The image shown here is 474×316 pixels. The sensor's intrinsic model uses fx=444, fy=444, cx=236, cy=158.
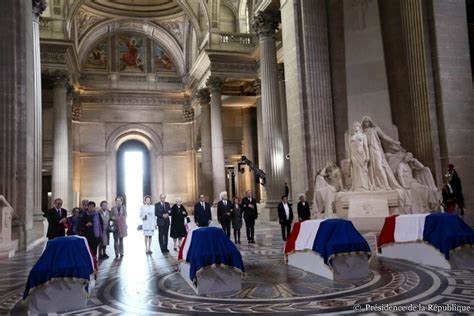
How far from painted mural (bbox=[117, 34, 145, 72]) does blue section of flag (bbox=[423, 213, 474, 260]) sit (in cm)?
2945

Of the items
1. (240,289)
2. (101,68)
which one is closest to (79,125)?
(101,68)

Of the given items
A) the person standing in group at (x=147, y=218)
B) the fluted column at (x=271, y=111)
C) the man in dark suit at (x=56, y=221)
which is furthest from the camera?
the fluted column at (x=271, y=111)

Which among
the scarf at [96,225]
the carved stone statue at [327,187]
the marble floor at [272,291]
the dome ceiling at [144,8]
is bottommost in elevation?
the marble floor at [272,291]

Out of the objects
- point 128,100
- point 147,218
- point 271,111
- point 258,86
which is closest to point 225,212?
point 147,218

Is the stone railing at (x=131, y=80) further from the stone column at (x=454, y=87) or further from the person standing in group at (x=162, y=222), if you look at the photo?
the stone column at (x=454, y=87)

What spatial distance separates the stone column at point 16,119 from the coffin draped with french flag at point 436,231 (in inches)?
358

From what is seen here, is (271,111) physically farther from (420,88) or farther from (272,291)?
(272,291)

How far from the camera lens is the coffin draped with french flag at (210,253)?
5.66 meters

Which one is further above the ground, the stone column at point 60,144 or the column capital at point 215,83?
the column capital at point 215,83

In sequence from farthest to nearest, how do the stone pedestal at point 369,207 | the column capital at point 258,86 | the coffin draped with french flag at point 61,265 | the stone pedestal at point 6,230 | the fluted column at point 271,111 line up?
the column capital at point 258,86 → the fluted column at point 271,111 → the stone pedestal at point 369,207 → the stone pedestal at point 6,230 → the coffin draped with french flag at point 61,265

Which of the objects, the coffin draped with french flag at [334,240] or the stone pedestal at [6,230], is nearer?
the coffin draped with french flag at [334,240]

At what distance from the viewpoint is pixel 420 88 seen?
11633mm

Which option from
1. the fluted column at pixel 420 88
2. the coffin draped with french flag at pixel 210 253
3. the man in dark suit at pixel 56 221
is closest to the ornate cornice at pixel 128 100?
the fluted column at pixel 420 88

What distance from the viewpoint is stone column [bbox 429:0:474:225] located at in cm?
1106
